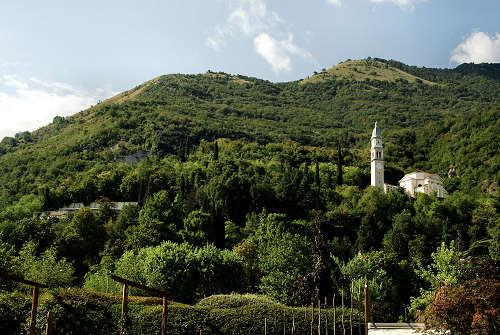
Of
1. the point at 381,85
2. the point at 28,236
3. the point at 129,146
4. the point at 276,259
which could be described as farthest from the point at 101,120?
the point at 381,85

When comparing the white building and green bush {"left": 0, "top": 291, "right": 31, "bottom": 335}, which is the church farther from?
green bush {"left": 0, "top": 291, "right": 31, "bottom": 335}

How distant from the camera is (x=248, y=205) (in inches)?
2719

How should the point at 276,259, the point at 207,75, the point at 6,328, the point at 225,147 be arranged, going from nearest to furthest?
the point at 6,328 < the point at 276,259 < the point at 225,147 < the point at 207,75

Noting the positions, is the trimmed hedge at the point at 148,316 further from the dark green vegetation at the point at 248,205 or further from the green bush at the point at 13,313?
the dark green vegetation at the point at 248,205

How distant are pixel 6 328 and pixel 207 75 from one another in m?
181

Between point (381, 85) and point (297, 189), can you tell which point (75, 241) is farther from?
point (381, 85)

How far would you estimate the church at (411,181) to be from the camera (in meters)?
77.2

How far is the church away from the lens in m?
77.2

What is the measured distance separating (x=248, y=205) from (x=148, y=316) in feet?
154

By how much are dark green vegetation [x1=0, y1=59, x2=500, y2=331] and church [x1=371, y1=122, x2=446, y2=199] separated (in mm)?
3346

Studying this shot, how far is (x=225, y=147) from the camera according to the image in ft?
315

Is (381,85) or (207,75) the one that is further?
(207,75)

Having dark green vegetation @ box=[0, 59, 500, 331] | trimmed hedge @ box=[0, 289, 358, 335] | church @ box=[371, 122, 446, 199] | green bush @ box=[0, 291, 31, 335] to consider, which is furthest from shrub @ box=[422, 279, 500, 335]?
church @ box=[371, 122, 446, 199]

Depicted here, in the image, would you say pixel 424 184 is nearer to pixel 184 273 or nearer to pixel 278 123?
pixel 184 273
